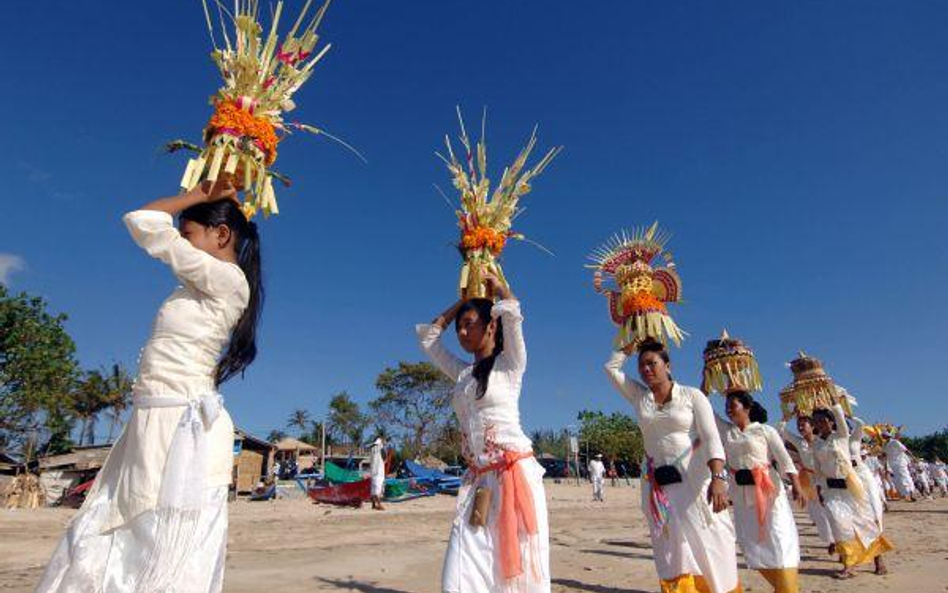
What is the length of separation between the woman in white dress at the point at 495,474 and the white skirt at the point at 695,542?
1963 millimetres

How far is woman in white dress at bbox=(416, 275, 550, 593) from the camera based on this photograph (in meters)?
3.29

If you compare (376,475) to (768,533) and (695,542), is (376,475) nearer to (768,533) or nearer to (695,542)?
(768,533)

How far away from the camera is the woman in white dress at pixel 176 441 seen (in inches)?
85.7

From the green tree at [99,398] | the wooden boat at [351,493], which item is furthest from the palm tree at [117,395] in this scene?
the wooden boat at [351,493]

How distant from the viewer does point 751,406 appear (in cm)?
693

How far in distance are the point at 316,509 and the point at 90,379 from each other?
25920 mm

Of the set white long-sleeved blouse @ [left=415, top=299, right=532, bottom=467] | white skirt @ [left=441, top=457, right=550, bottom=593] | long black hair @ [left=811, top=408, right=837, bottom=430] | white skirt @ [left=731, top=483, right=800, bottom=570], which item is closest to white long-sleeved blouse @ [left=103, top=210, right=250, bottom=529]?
white skirt @ [left=441, top=457, right=550, bottom=593]

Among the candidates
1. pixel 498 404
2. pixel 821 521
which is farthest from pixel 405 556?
pixel 821 521

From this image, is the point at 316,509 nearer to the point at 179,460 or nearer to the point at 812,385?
the point at 812,385

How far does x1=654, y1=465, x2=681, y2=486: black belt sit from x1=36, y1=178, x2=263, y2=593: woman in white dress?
357 cm

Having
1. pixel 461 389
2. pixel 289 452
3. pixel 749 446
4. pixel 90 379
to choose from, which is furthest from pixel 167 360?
pixel 289 452

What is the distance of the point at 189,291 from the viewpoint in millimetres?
2641

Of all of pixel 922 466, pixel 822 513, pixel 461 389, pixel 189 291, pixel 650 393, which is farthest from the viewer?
pixel 922 466

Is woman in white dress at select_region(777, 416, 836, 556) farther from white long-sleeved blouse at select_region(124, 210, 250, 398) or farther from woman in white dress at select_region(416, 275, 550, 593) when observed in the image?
white long-sleeved blouse at select_region(124, 210, 250, 398)
